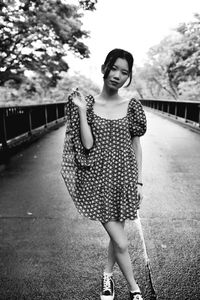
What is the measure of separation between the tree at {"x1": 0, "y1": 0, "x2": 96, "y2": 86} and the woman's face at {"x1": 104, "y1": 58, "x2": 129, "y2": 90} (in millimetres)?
15072

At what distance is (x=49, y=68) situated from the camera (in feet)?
61.9

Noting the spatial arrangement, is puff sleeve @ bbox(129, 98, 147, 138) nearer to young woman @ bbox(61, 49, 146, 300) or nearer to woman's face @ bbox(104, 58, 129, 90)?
young woman @ bbox(61, 49, 146, 300)

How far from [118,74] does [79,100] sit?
309 mm

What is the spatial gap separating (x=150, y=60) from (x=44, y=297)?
45.4 m

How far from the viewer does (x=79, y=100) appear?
2043 mm

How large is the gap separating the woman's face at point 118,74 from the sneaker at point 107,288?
1534 millimetres

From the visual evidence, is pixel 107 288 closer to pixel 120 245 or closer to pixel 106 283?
pixel 106 283

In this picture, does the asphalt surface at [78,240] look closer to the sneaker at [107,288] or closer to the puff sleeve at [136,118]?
the sneaker at [107,288]

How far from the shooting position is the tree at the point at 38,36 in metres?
16.0

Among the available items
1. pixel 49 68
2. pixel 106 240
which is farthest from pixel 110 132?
pixel 49 68

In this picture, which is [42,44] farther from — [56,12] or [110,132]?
[110,132]

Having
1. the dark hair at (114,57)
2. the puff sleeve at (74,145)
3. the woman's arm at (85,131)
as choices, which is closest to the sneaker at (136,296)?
the puff sleeve at (74,145)

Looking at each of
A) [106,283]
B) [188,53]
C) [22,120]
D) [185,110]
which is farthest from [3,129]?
[188,53]

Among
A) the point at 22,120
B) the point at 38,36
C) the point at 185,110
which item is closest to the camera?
the point at 22,120
